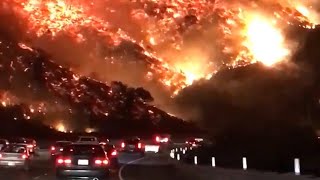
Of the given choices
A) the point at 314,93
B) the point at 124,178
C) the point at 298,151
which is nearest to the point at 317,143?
the point at 298,151

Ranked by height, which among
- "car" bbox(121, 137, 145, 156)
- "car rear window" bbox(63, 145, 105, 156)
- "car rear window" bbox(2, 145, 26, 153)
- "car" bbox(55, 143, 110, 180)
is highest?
"car" bbox(121, 137, 145, 156)

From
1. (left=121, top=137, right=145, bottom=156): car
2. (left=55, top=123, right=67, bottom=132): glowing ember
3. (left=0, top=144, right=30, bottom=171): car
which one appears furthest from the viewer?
(left=55, top=123, right=67, bottom=132): glowing ember

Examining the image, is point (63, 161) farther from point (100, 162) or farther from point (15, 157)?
point (15, 157)

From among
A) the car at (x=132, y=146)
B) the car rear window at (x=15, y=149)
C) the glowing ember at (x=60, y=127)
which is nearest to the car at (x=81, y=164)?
the car rear window at (x=15, y=149)

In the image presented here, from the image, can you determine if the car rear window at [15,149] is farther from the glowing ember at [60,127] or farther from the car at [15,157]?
the glowing ember at [60,127]

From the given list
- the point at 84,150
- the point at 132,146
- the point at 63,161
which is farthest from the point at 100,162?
the point at 132,146

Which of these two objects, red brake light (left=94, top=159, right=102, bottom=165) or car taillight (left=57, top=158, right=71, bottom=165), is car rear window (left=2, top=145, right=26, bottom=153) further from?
red brake light (left=94, top=159, right=102, bottom=165)

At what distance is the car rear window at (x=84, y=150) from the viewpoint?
27.6 m

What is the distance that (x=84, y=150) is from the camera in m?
27.9

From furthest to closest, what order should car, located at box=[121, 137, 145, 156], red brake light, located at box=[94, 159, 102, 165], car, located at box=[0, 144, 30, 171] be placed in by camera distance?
car, located at box=[121, 137, 145, 156] < car, located at box=[0, 144, 30, 171] < red brake light, located at box=[94, 159, 102, 165]

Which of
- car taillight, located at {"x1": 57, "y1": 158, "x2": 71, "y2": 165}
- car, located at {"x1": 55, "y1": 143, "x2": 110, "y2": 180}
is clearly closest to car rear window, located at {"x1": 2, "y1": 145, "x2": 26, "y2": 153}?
car, located at {"x1": 55, "y1": 143, "x2": 110, "y2": 180}

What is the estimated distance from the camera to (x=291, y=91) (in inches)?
3282

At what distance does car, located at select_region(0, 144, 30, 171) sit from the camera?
37.6 metres

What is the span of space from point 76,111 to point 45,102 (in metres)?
5.85
